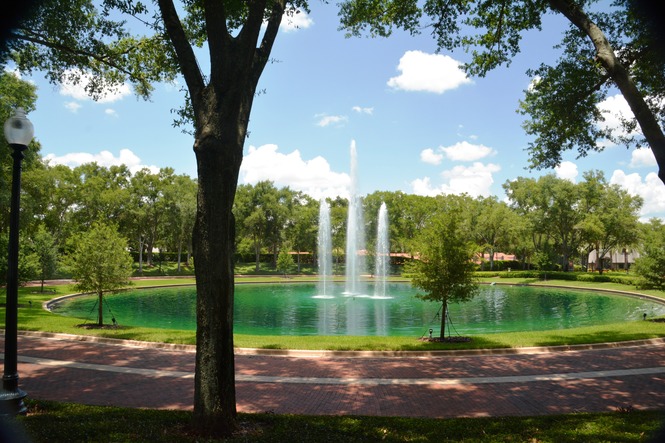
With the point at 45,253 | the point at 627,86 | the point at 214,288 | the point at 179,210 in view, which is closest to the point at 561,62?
the point at 627,86

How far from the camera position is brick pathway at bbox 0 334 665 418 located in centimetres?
898

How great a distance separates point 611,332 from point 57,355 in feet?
66.3

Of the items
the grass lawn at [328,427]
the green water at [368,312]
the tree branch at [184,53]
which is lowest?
the green water at [368,312]

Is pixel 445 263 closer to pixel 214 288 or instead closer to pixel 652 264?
pixel 214 288

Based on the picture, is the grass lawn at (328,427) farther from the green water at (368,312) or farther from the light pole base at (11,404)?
the green water at (368,312)

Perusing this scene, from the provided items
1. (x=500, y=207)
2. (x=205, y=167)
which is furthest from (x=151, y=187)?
(x=205, y=167)

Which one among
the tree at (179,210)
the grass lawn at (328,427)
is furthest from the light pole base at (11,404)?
the tree at (179,210)

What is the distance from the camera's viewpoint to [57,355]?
13422 millimetres

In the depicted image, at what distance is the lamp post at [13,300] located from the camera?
24.4 feet

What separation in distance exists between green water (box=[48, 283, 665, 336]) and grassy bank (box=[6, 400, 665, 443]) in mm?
13378

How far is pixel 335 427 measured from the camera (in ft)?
23.5

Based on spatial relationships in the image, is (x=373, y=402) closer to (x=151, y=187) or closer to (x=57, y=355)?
(x=57, y=355)

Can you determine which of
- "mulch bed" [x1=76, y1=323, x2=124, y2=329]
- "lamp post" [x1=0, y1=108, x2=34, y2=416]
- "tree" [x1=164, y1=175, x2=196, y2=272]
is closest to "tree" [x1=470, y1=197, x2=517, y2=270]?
"tree" [x1=164, y1=175, x2=196, y2=272]

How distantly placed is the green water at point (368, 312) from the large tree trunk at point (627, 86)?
14.1 meters
